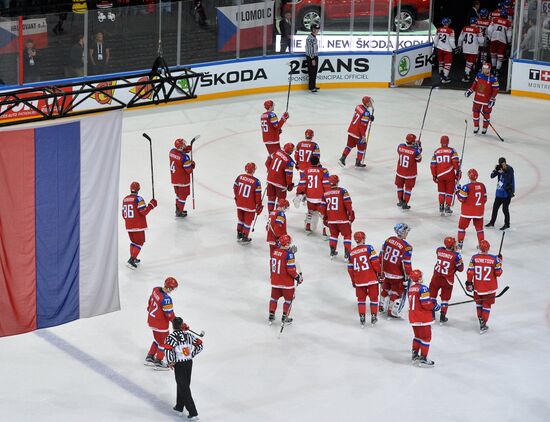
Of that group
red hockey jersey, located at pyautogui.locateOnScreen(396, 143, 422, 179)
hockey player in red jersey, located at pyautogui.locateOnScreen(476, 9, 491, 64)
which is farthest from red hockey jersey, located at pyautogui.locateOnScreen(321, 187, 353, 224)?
hockey player in red jersey, located at pyautogui.locateOnScreen(476, 9, 491, 64)

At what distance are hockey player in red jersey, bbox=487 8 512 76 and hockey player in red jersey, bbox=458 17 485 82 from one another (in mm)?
287

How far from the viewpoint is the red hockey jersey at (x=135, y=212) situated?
17.2 metres

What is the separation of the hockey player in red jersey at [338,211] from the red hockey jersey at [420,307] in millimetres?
3067

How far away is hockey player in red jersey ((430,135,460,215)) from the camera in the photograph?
19.4 m

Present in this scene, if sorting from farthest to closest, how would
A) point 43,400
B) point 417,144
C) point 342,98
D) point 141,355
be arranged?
point 342,98 → point 417,144 → point 141,355 → point 43,400

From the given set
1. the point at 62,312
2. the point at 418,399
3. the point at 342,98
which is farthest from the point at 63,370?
the point at 342,98

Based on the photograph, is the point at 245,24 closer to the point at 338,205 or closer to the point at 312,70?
the point at 312,70

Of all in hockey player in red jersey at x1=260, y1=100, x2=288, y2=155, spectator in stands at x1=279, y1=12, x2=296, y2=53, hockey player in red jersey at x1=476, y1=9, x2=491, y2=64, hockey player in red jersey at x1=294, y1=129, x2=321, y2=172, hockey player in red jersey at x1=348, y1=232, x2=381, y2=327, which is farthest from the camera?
hockey player in red jersey at x1=476, y1=9, x2=491, y2=64

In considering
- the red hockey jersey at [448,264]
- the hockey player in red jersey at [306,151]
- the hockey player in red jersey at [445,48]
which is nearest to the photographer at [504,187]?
the hockey player in red jersey at [306,151]

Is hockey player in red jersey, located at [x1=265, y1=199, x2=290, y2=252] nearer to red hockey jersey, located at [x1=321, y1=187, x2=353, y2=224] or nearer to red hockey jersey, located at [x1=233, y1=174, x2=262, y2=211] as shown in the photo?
red hockey jersey, located at [x1=321, y1=187, x2=353, y2=224]

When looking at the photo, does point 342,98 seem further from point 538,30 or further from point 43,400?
point 43,400

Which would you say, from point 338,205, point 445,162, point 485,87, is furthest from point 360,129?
point 338,205

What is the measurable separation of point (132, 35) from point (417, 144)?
28.0ft

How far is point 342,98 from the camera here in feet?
89.7
